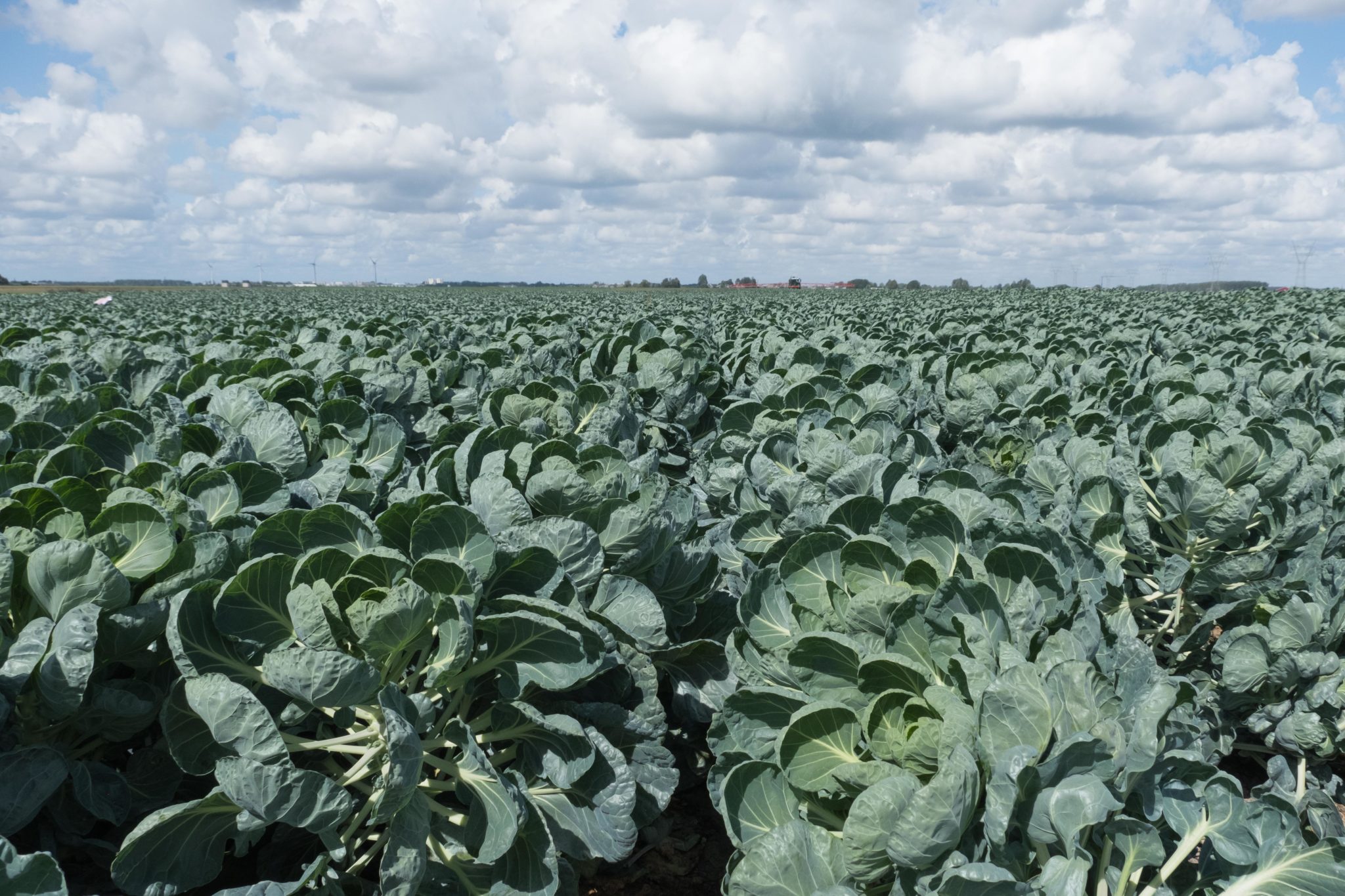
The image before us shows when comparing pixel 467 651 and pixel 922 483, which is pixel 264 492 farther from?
pixel 922 483

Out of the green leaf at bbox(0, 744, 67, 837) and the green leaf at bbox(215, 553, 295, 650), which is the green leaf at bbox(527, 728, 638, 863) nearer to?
the green leaf at bbox(215, 553, 295, 650)

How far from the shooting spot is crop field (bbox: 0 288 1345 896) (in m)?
1.90

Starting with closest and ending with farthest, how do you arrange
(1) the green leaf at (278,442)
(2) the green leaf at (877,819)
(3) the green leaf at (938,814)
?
1. (3) the green leaf at (938,814)
2. (2) the green leaf at (877,819)
3. (1) the green leaf at (278,442)

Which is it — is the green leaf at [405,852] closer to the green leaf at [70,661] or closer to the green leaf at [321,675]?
the green leaf at [321,675]

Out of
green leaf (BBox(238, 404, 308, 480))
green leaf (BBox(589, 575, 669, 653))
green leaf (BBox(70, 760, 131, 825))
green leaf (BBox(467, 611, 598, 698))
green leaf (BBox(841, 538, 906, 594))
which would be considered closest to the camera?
green leaf (BBox(70, 760, 131, 825))

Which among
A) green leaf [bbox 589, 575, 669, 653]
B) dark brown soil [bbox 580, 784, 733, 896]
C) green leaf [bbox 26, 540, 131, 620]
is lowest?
dark brown soil [bbox 580, 784, 733, 896]

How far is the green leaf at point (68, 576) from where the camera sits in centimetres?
205

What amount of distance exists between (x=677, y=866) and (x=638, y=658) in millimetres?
975

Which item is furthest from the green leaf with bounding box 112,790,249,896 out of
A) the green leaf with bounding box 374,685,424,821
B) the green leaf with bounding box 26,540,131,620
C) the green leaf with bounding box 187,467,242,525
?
the green leaf with bounding box 187,467,242,525

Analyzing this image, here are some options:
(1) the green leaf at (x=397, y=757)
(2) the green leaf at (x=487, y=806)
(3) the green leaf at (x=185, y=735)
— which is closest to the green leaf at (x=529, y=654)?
(2) the green leaf at (x=487, y=806)

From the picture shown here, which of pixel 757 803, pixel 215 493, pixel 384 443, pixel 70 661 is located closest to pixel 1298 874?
pixel 757 803

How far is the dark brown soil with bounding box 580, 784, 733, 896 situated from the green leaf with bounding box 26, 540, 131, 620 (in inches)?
76.2

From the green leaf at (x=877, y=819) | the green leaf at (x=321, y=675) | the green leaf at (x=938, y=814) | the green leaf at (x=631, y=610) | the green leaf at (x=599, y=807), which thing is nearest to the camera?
the green leaf at (x=938, y=814)

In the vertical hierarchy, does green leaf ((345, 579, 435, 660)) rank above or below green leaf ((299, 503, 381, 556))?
below
